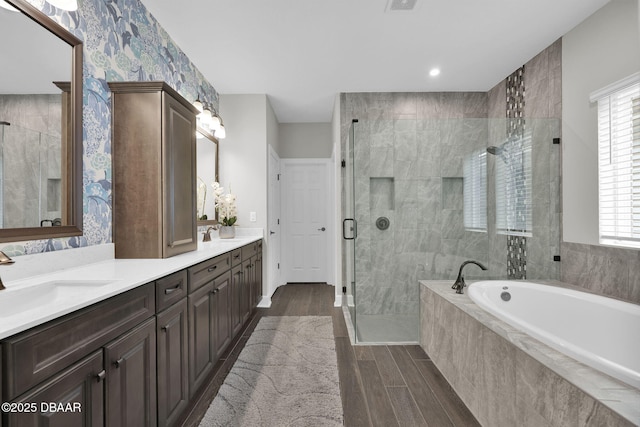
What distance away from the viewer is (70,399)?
0.92 metres

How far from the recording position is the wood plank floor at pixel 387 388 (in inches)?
65.8

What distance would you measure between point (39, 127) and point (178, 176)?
0.78m

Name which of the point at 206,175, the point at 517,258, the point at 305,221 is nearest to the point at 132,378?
the point at 206,175

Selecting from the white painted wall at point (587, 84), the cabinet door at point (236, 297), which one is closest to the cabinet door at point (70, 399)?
the cabinet door at point (236, 297)

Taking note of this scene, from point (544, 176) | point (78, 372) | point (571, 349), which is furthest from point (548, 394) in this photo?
point (544, 176)

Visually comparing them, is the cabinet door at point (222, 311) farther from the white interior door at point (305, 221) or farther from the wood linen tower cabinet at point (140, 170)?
the white interior door at point (305, 221)

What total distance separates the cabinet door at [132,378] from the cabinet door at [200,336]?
0.37 metres

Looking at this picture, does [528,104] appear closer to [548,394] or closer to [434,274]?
[434,274]

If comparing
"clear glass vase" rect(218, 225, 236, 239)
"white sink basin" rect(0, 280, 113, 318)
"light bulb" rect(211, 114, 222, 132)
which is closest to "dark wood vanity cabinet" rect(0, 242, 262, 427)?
"white sink basin" rect(0, 280, 113, 318)

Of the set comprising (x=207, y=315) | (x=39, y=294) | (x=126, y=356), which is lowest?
(x=207, y=315)

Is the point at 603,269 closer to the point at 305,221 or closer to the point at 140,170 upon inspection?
the point at 140,170

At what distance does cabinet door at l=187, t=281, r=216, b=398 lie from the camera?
172cm

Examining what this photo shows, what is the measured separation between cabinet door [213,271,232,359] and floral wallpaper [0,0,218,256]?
2.49ft

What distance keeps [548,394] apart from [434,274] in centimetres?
170
